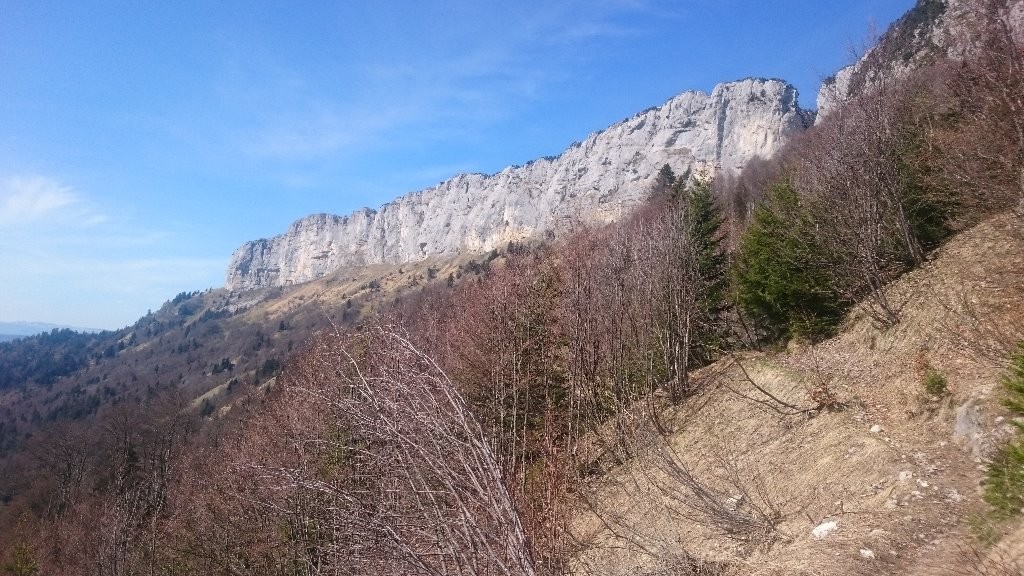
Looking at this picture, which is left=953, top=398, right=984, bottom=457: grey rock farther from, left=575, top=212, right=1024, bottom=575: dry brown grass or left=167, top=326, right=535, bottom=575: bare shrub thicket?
left=167, top=326, right=535, bottom=575: bare shrub thicket

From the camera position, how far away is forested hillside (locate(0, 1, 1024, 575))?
4020 millimetres

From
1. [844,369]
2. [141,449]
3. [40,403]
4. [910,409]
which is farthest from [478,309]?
[40,403]

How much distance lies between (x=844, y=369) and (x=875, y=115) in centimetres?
665

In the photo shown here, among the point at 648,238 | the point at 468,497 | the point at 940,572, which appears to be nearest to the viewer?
the point at 468,497

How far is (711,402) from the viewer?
49.4 ft

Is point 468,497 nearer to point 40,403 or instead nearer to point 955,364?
point 955,364

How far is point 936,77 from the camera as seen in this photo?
1611cm

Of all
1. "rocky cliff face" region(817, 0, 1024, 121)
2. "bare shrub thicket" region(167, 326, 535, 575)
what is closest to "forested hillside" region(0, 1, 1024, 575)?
"bare shrub thicket" region(167, 326, 535, 575)

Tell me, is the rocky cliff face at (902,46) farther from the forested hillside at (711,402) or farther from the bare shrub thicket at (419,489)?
the bare shrub thicket at (419,489)

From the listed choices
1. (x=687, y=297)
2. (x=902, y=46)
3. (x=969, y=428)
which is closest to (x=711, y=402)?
(x=687, y=297)

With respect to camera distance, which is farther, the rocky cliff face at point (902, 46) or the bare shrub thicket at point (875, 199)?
the bare shrub thicket at point (875, 199)

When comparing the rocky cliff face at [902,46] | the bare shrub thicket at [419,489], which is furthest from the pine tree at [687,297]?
the bare shrub thicket at [419,489]

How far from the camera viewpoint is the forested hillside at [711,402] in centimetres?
402

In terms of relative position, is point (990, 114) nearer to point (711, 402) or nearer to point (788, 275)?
point (788, 275)
